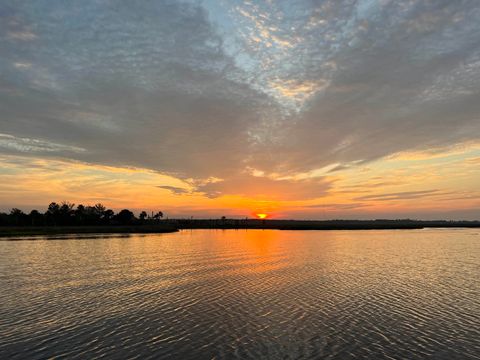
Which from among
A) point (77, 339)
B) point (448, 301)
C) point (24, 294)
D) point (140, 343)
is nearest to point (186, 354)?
point (140, 343)

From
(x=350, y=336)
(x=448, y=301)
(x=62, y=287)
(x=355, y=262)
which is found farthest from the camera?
(x=355, y=262)

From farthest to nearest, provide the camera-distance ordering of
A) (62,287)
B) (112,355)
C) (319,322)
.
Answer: (62,287), (319,322), (112,355)

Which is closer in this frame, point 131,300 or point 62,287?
point 131,300

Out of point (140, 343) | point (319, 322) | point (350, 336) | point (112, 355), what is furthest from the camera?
point (319, 322)

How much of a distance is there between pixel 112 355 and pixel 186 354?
443 centimetres

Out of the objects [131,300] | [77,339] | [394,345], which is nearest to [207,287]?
[131,300]

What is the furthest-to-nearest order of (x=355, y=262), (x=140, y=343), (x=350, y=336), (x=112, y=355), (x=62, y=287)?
(x=355, y=262), (x=62, y=287), (x=350, y=336), (x=140, y=343), (x=112, y=355)

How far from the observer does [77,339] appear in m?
22.0

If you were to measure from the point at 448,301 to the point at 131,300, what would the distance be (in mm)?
32102

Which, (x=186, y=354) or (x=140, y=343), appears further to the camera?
(x=140, y=343)

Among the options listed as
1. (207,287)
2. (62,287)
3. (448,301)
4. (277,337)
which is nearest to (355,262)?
(448,301)

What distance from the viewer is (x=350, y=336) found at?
23.2 m

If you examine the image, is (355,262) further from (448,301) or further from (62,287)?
(62,287)

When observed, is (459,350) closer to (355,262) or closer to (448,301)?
(448,301)
